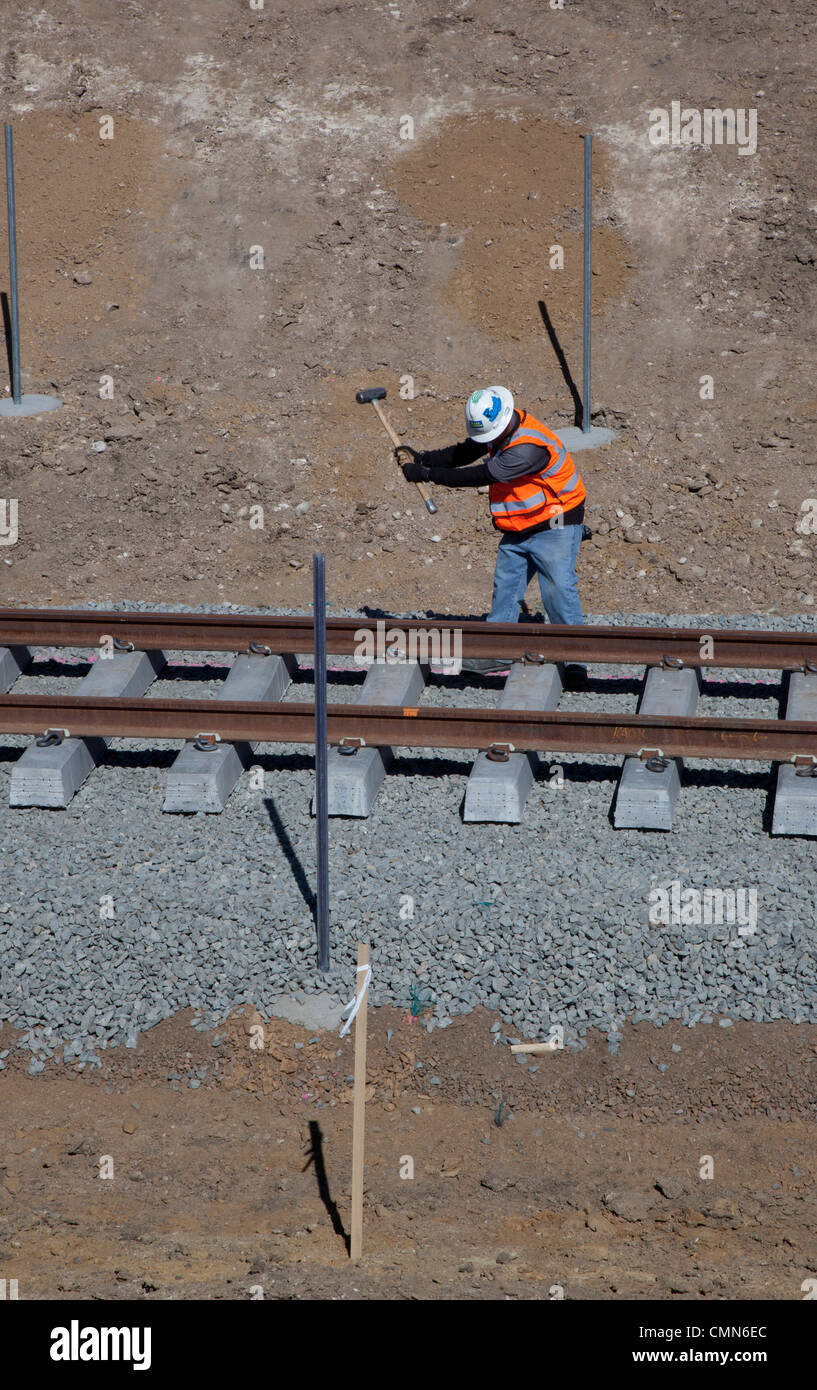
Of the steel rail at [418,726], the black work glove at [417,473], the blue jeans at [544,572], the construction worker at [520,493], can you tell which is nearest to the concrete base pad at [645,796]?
the steel rail at [418,726]

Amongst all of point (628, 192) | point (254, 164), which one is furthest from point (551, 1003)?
point (254, 164)

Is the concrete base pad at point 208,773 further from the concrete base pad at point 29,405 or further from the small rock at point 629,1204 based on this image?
the concrete base pad at point 29,405

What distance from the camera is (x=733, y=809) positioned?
23.9ft

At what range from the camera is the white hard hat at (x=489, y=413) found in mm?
8398

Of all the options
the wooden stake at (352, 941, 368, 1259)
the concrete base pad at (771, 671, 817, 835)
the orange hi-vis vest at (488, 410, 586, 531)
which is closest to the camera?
the wooden stake at (352, 941, 368, 1259)

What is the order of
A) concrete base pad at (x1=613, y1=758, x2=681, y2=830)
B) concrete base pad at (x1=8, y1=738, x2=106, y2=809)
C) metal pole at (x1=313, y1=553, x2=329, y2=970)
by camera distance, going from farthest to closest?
concrete base pad at (x1=8, y1=738, x2=106, y2=809) < concrete base pad at (x1=613, y1=758, x2=681, y2=830) < metal pole at (x1=313, y1=553, x2=329, y2=970)

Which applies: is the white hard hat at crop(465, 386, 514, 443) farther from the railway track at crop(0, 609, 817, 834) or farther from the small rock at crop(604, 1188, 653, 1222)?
the small rock at crop(604, 1188, 653, 1222)

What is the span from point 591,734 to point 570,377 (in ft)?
20.2

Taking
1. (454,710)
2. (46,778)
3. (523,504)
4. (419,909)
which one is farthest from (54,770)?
(523,504)

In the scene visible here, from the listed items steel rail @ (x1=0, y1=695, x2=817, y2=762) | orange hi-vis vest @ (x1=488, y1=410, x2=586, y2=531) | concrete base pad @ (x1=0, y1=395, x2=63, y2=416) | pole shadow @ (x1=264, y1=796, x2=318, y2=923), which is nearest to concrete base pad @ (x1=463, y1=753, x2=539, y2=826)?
steel rail @ (x1=0, y1=695, x2=817, y2=762)

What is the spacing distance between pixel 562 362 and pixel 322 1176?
913cm

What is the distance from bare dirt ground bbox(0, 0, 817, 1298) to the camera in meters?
5.40

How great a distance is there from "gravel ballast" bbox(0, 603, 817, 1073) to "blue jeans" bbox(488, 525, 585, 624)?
166 centimetres
